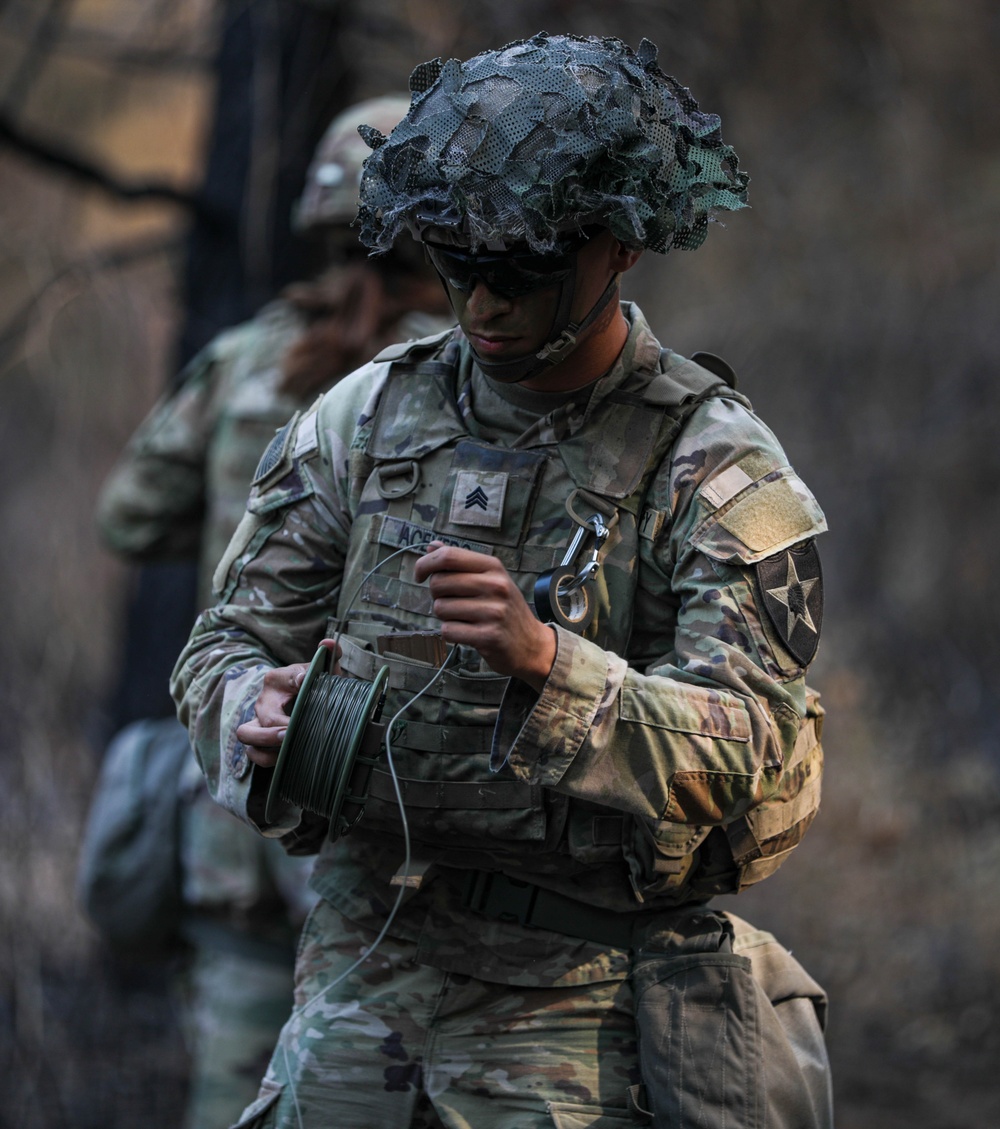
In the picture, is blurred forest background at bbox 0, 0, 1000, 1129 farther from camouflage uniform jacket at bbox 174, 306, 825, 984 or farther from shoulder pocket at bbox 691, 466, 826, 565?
shoulder pocket at bbox 691, 466, 826, 565

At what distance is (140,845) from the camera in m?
5.17

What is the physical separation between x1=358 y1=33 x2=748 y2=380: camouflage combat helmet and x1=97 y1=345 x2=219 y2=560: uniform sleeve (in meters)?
2.48

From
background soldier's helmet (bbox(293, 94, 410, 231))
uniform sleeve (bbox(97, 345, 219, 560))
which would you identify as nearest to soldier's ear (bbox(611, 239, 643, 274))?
background soldier's helmet (bbox(293, 94, 410, 231))

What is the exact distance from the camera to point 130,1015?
7.10 metres

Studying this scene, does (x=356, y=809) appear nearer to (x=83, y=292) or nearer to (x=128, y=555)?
(x=128, y=555)

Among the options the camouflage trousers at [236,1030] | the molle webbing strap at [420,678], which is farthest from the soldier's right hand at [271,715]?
the camouflage trousers at [236,1030]

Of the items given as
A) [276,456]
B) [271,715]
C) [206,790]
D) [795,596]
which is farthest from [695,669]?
[206,790]

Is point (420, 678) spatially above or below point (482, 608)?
below

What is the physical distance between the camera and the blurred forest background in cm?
666

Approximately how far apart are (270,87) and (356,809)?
4.77 m

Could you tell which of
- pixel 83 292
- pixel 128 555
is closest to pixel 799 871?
pixel 128 555

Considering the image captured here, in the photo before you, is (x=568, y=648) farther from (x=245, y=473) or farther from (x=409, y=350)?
(x=245, y=473)

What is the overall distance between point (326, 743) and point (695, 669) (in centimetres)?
62

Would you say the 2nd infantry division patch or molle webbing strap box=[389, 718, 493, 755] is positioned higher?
the 2nd infantry division patch
